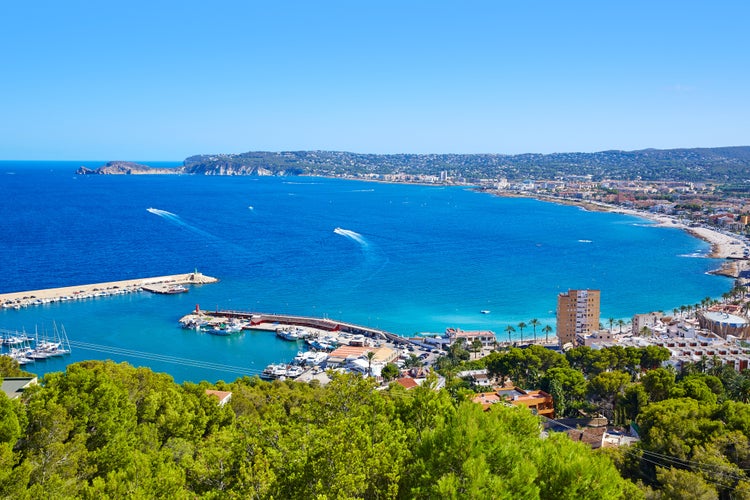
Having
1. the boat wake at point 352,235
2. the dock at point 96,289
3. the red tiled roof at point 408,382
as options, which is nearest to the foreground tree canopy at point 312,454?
the red tiled roof at point 408,382

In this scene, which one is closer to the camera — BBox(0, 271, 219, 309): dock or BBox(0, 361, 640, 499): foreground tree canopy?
BBox(0, 361, 640, 499): foreground tree canopy

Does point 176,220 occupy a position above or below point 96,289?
above

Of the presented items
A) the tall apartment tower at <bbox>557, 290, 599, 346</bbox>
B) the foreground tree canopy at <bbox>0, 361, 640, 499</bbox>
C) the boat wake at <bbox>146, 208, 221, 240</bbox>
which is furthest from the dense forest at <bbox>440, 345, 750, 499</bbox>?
the boat wake at <bbox>146, 208, 221, 240</bbox>

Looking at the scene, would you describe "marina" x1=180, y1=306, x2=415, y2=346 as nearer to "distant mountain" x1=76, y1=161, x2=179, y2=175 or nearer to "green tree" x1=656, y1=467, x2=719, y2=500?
→ "green tree" x1=656, y1=467, x2=719, y2=500

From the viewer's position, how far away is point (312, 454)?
6.48 m

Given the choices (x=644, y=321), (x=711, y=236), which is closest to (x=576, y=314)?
(x=644, y=321)

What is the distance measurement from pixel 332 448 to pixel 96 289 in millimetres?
33895

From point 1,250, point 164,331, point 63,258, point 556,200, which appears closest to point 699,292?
point 164,331

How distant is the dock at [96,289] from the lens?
33.7 m

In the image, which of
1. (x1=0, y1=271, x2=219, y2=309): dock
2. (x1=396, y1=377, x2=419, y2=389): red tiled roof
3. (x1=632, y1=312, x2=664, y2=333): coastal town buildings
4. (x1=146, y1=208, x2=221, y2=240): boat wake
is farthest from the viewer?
(x1=146, y1=208, x2=221, y2=240): boat wake

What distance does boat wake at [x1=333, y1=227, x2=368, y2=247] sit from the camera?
177 feet

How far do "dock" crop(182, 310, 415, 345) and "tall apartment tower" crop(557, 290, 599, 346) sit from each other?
722 centimetres

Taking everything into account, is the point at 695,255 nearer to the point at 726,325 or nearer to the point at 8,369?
the point at 726,325

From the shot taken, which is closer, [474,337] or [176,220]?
[474,337]
